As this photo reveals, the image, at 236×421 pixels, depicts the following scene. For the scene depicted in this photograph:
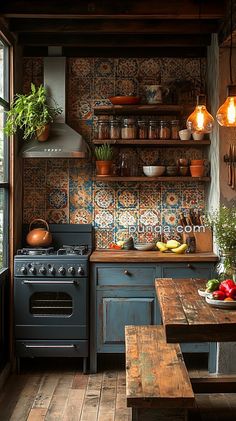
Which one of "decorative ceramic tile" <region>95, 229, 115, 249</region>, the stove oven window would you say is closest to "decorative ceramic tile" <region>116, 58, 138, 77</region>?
"decorative ceramic tile" <region>95, 229, 115, 249</region>

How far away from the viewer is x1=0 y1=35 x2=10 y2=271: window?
5.31 m

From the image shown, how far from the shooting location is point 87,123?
5977 millimetres

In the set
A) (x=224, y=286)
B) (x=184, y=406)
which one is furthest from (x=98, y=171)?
(x=184, y=406)

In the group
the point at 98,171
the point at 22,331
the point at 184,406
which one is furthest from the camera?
the point at 98,171

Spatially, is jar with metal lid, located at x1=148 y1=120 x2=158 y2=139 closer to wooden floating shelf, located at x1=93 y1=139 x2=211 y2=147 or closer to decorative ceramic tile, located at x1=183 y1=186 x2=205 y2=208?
wooden floating shelf, located at x1=93 y1=139 x2=211 y2=147

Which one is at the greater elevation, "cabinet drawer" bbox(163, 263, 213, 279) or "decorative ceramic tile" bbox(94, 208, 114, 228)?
"decorative ceramic tile" bbox(94, 208, 114, 228)

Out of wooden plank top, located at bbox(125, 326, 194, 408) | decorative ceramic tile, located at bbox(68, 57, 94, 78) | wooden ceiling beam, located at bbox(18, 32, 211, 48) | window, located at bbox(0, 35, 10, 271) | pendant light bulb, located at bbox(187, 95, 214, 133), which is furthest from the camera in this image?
decorative ceramic tile, located at bbox(68, 57, 94, 78)

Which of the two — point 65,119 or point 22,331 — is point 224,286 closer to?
point 22,331

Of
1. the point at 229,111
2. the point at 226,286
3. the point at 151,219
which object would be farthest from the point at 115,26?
the point at 226,286

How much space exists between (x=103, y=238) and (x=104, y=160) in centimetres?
79

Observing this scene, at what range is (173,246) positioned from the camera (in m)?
5.59

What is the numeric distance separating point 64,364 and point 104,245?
1.20m

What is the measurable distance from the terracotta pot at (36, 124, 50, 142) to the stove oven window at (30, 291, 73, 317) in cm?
139

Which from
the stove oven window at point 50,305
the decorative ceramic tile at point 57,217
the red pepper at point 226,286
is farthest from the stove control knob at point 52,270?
the red pepper at point 226,286
